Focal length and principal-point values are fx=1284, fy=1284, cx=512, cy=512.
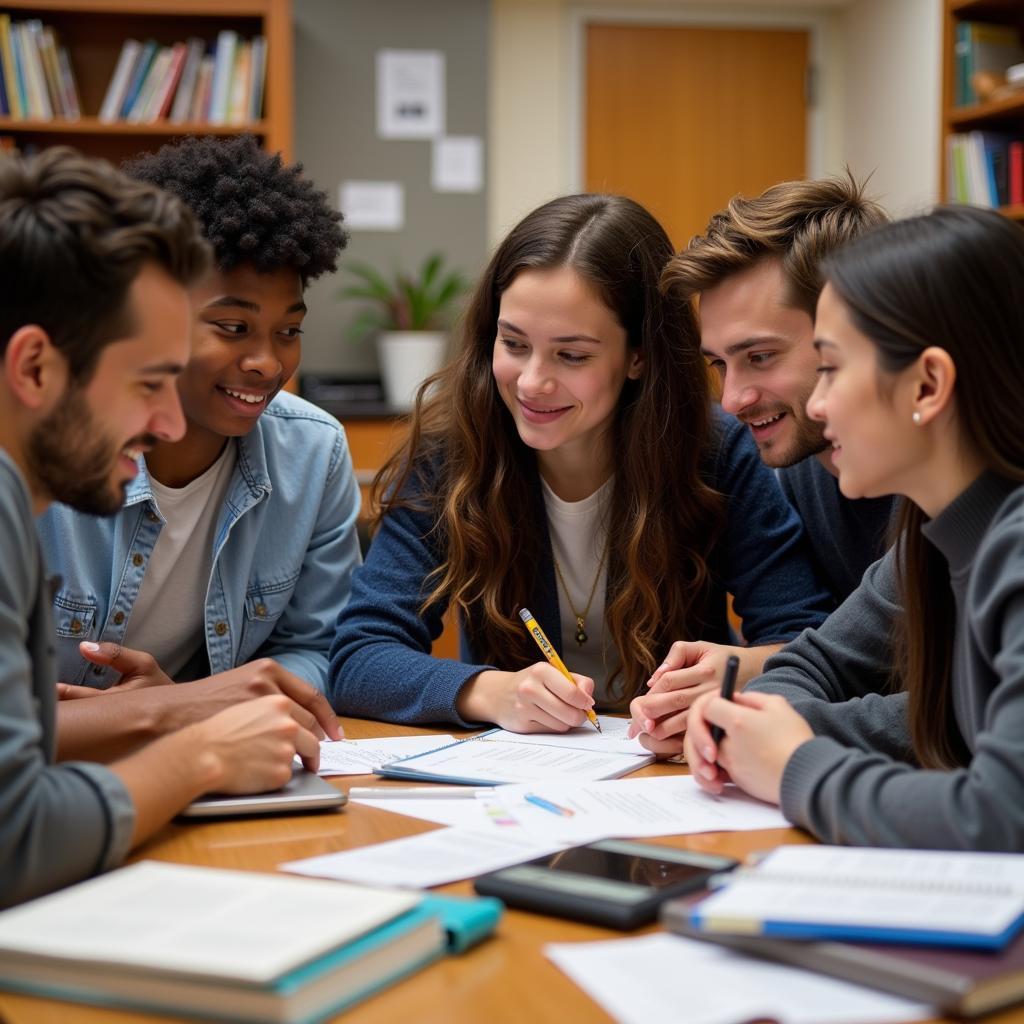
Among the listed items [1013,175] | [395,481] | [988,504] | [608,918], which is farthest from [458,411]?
[1013,175]

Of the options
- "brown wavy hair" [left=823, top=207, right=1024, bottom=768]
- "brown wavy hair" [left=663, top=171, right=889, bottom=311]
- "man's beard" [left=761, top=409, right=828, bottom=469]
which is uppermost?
"brown wavy hair" [left=663, top=171, right=889, bottom=311]

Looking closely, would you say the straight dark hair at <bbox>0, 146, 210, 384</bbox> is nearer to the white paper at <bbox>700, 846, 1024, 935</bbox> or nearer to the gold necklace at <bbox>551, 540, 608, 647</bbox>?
the white paper at <bbox>700, 846, 1024, 935</bbox>

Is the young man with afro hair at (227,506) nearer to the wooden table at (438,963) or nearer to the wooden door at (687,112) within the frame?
the wooden table at (438,963)

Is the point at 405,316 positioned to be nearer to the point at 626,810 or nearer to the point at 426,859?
the point at 626,810

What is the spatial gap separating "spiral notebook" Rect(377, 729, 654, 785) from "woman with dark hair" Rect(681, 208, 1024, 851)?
142 millimetres

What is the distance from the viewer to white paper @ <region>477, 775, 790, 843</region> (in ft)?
3.93

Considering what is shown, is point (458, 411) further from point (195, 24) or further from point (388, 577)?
point (195, 24)

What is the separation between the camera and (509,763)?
145 centimetres

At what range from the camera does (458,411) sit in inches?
80.1

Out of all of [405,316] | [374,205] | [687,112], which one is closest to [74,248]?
[405,316]

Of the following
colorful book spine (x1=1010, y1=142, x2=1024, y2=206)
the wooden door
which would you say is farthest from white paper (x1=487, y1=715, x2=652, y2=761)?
the wooden door

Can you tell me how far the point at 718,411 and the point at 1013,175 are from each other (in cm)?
224

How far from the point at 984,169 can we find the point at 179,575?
299 centimetres

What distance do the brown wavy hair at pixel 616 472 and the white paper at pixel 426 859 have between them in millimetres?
751
